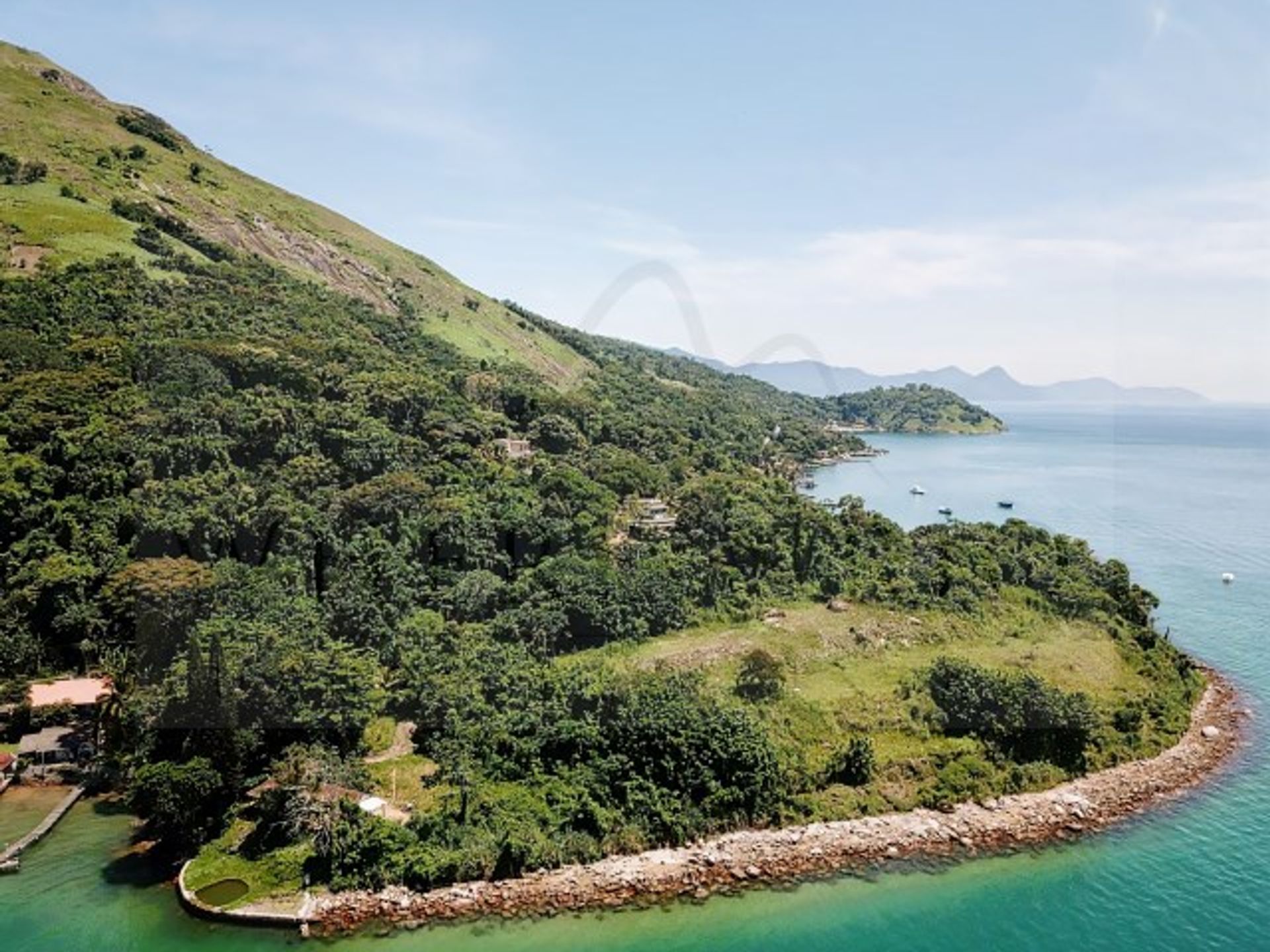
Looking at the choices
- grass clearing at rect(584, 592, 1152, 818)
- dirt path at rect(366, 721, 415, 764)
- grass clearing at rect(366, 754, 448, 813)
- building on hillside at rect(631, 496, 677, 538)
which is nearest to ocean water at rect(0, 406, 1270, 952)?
grass clearing at rect(584, 592, 1152, 818)

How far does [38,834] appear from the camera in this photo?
88.5ft

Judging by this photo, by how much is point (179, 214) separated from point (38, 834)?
239ft

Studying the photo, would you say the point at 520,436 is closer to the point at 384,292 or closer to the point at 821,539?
the point at 821,539

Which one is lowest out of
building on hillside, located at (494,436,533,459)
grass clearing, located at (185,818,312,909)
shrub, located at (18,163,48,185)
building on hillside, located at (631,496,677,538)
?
grass clearing, located at (185,818,312,909)

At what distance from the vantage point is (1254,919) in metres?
24.2

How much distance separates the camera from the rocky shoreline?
24.2m

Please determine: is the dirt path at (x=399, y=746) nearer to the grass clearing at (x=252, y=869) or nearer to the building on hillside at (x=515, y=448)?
the grass clearing at (x=252, y=869)

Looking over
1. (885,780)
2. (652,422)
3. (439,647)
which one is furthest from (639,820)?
(652,422)

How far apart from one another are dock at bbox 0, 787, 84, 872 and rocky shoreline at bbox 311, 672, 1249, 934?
36.6ft

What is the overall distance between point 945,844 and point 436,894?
1756 centimetres

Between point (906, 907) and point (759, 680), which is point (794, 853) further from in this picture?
point (759, 680)

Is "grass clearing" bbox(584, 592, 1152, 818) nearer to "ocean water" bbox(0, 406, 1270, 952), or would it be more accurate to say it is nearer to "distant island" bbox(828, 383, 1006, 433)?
"ocean water" bbox(0, 406, 1270, 952)

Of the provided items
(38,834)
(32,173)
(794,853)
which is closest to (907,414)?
(32,173)

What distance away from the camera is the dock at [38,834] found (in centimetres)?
2559
